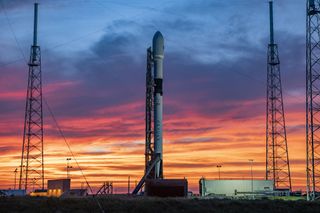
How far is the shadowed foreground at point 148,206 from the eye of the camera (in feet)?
169

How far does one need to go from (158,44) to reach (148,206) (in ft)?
111

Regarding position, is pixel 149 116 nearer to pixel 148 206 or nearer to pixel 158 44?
pixel 158 44

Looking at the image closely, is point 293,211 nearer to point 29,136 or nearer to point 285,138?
point 285,138

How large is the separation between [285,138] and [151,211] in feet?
124

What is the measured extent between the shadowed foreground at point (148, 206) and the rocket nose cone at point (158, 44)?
28.8 metres

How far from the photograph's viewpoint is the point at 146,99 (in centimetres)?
8206

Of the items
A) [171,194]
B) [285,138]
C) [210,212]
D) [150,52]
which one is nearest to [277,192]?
[285,138]

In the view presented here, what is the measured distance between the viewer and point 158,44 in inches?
3219

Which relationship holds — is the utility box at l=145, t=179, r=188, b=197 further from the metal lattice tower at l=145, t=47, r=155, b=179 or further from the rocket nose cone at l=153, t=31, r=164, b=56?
the rocket nose cone at l=153, t=31, r=164, b=56

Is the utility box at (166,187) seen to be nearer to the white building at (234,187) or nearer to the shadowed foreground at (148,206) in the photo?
the shadowed foreground at (148,206)

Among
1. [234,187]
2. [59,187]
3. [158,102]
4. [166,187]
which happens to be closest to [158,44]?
[158,102]

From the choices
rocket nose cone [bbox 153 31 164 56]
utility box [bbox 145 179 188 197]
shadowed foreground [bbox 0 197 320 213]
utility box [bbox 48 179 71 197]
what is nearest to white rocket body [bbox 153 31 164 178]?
rocket nose cone [bbox 153 31 164 56]

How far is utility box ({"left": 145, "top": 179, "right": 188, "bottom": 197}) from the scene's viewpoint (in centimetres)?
7244

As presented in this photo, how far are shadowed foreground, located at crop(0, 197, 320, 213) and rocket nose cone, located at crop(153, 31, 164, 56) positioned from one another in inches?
1135
